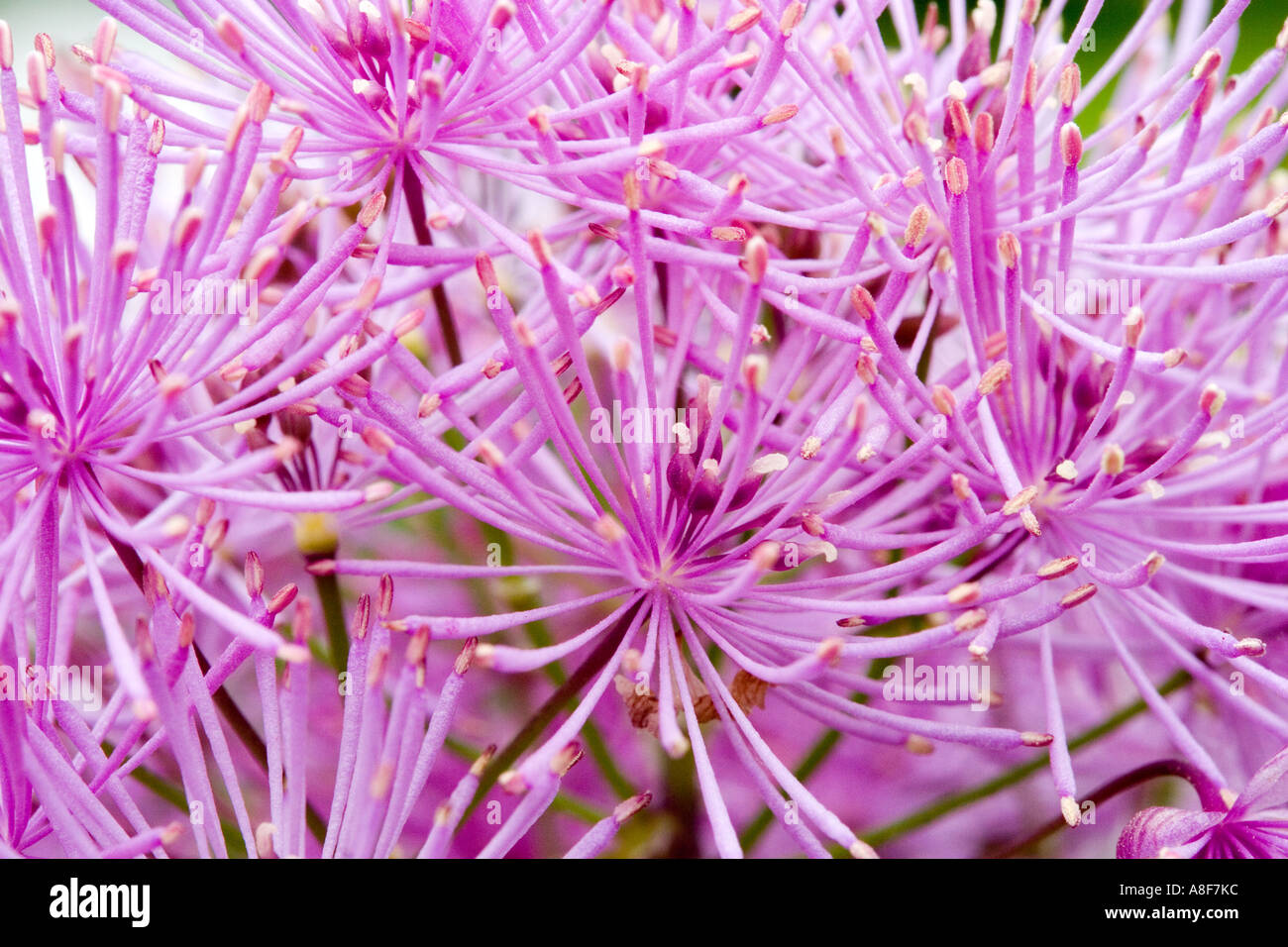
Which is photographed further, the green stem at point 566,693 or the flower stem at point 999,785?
the flower stem at point 999,785

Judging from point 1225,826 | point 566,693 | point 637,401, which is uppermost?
point 637,401

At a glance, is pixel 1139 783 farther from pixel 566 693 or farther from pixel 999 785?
pixel 566 693

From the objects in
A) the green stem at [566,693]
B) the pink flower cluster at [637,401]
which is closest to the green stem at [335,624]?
the pink flower cluster at [637,401]

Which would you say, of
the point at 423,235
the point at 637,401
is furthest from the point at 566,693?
the point at 423,235

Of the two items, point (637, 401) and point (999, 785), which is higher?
point (637, 401)

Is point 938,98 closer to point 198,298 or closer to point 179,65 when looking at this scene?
point 198,298

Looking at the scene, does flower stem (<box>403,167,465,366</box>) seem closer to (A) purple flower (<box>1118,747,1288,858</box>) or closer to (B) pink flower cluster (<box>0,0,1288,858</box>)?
(B) pink flower cluster (<box>0,0,1288,858</box>)

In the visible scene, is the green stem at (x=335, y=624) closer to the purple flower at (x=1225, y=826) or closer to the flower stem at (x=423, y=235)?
the flower stem at (x=423, y=235)
